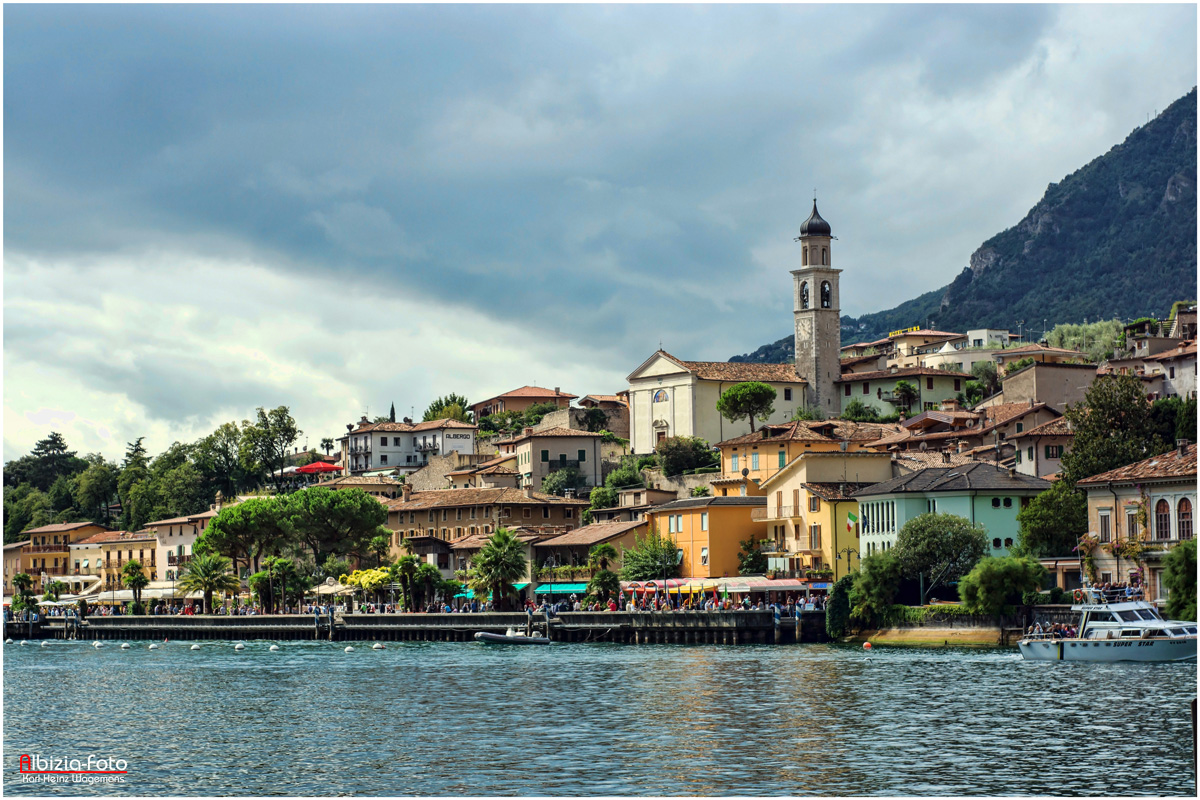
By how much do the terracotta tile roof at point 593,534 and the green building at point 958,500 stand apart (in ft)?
67.2

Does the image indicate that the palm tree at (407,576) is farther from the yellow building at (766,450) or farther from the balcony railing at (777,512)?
the balcony railing at (777,512)

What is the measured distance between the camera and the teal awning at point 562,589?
9275 centimetres

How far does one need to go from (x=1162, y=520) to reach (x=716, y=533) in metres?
30.5

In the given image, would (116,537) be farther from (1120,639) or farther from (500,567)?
(1120,639)

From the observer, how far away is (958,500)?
2975 inches

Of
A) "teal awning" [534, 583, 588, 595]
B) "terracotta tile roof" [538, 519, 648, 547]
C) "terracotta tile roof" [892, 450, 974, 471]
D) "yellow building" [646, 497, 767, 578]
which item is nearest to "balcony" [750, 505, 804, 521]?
"yellow building" [646, 497, 767, 578]

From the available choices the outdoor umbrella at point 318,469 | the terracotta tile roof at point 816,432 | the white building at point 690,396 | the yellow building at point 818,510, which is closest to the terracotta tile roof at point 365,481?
the outdoor umbrella at point 318,469

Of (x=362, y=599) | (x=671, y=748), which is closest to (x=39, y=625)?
(x=362, y=599)

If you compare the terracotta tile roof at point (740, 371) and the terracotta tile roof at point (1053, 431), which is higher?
the terracotta tile roof at point (740, 371)

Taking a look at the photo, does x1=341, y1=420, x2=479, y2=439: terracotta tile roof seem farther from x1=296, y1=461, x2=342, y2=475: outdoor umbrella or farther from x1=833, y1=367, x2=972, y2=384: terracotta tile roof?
x1=833, y1=367, x2=972, y2=384: terracotta tile roof

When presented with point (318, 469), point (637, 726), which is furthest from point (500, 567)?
point (318, 469)

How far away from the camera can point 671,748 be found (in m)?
35.9

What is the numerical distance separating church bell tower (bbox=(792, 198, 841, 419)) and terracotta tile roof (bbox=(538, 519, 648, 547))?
38.3 m

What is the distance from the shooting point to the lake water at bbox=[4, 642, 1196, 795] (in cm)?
3145
